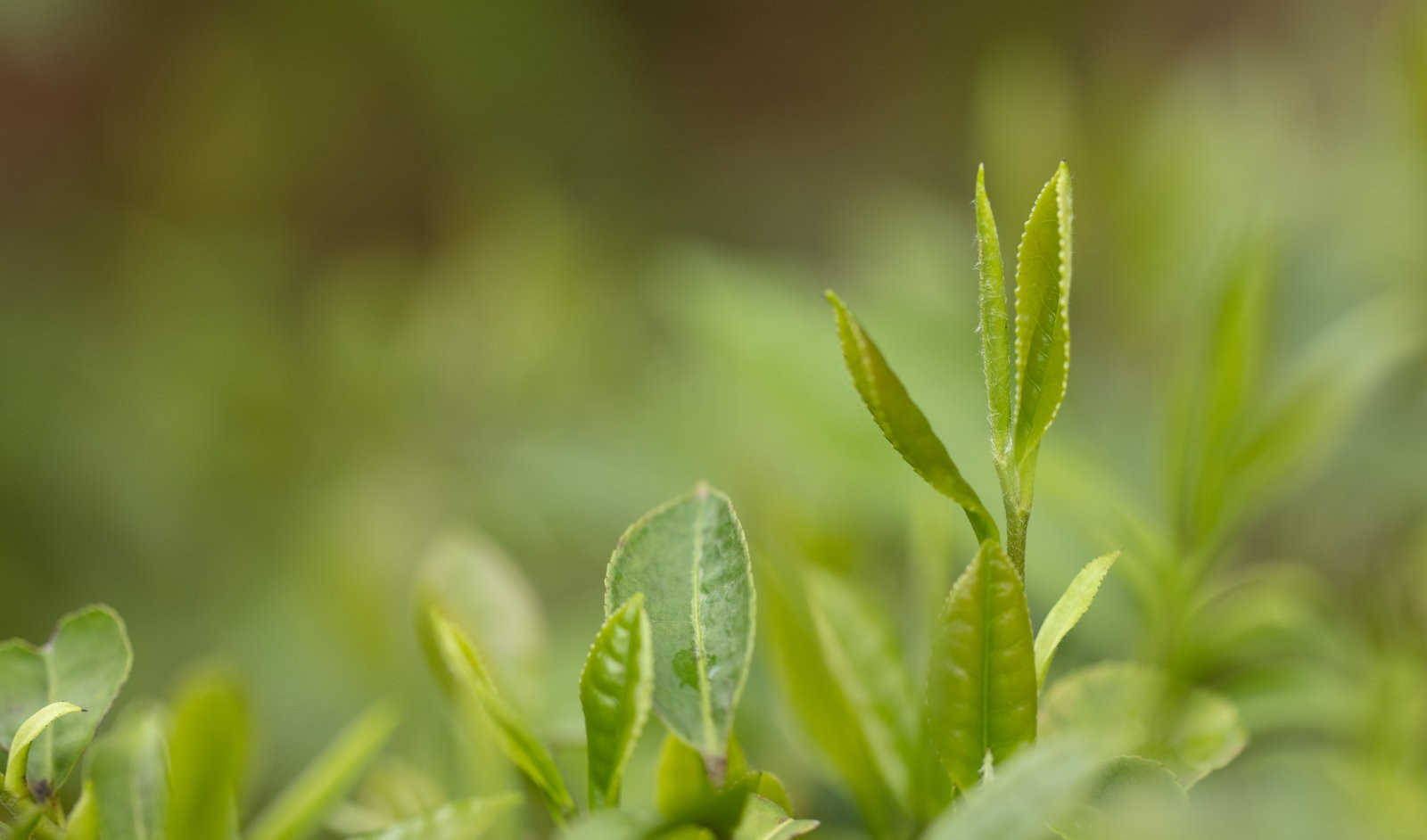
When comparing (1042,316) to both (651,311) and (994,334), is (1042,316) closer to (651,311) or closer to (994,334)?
(994,334)

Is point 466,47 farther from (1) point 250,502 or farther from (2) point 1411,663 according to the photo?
(2) point 1411,663

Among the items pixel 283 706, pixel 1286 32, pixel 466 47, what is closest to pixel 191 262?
pixel 283 706

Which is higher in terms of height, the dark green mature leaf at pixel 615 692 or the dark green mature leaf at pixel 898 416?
the dark green mature leaf at pixel 898 416

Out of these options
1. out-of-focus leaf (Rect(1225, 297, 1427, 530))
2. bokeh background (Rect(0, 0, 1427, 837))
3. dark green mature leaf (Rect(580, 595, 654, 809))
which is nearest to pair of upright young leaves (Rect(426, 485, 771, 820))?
dark green mature leaf (Rect(580, 595, 654, 809))

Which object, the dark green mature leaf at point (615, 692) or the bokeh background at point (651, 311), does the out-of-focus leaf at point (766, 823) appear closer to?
the dark green mature leaf at point (615, 692)

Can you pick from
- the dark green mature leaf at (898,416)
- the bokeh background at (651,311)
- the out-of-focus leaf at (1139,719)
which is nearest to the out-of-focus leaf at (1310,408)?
the bokeh background at (651,311)
